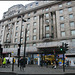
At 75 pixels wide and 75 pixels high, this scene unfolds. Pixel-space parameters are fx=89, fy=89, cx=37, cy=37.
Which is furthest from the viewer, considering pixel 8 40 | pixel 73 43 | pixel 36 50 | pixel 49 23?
pixel 8 40

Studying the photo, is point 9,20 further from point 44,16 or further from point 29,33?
point 44,16

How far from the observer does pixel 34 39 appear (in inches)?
1191

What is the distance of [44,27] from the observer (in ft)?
96.8

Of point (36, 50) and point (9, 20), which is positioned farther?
point (9, 20)

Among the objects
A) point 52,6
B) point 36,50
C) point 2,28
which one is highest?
point 52,6

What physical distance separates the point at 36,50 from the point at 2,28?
75.6 feet

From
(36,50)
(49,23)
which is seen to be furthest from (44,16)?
(36,50)

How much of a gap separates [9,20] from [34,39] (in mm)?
17595

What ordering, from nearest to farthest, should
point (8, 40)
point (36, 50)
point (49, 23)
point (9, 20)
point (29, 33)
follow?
1. point (36, 50)
2. point (49, 23)
3. point (29, 33)
4. point (8, 40)
5. point (9, 20)

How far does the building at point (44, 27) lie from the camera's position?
25.0 metres

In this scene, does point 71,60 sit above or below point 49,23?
below

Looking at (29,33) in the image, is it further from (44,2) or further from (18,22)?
(44,2)

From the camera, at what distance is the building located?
25016 millimetres

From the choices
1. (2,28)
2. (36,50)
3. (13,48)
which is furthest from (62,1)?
(2,28)
